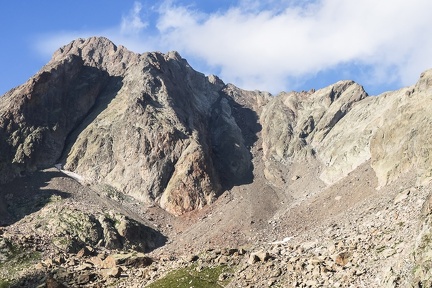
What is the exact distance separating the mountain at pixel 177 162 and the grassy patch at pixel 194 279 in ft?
8.37

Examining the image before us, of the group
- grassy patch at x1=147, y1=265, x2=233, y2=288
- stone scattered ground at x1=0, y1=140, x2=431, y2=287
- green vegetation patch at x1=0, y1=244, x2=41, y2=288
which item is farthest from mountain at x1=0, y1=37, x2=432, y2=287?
grassy patch at x1=147, y1=265, x2=233, y2=288

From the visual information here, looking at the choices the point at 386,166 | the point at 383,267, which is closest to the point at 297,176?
the point at 386,166

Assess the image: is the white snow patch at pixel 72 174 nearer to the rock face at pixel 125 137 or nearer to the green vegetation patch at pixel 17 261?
the rock face at pixel 125 137

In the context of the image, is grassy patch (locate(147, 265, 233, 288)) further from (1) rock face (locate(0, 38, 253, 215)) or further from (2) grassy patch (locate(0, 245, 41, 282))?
(1) rock face (locate(0, 38, 253, 215))

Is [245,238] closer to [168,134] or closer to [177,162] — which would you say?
[177,162]

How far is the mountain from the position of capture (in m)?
106

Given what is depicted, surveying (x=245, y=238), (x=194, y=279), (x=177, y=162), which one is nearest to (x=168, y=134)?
(x=177, y=162)

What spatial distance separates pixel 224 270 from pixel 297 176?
104572 mm

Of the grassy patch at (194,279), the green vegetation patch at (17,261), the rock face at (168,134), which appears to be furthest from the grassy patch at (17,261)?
the rock face at (168,134)

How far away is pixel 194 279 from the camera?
48875mm

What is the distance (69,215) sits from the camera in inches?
4286

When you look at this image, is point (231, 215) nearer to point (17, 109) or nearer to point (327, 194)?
point (327, 194)

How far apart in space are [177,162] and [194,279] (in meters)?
101

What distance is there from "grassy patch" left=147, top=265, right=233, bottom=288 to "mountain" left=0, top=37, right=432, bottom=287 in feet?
8.37
